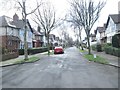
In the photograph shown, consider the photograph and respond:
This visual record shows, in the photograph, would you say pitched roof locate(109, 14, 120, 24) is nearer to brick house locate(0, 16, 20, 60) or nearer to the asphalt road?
brick house locate(0, 16, 20, 60)

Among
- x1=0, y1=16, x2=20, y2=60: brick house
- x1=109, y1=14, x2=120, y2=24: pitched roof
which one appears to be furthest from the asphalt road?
x1=109, y1=14, x2=120, y2=24: pitched roof

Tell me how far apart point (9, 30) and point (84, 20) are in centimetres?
1608

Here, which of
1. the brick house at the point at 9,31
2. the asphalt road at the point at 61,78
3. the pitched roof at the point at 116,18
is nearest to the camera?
the asphalt road at the point at 61,78

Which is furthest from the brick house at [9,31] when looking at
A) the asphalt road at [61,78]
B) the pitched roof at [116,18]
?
the asphalt road at [61,78]

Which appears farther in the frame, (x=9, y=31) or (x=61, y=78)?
(x=9, y=31)

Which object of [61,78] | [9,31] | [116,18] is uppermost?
[116,18]

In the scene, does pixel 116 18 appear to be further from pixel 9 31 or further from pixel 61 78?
pixel 61 78

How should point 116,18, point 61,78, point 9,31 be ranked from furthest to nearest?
point 116,18
point 9,31
point 61,78

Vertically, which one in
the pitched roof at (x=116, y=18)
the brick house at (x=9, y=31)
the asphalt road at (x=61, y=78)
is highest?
the pitched roof at (x=116, y=18)

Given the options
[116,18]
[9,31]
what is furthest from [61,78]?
[116,18]

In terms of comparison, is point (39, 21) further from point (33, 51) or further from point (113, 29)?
point (113, 29)

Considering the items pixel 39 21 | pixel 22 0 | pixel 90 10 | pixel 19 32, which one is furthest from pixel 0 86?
pixel 19 32

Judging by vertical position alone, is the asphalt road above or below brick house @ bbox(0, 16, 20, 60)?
below

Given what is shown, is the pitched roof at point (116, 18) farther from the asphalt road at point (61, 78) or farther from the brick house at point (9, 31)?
the asphalt road at point (61, 78)
